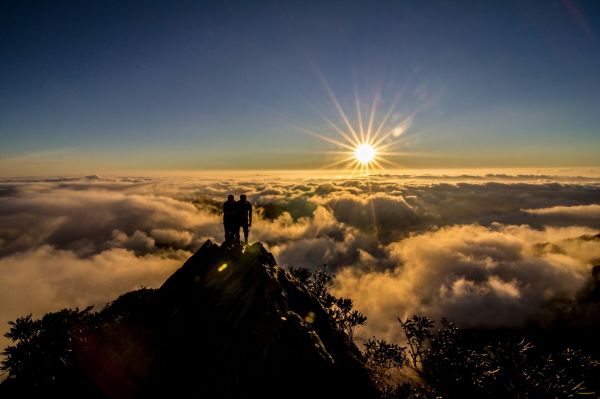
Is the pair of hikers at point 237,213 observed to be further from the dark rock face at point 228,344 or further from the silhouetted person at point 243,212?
the dark rock face at point 228,344

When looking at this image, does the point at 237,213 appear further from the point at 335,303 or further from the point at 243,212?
the point at 335,303

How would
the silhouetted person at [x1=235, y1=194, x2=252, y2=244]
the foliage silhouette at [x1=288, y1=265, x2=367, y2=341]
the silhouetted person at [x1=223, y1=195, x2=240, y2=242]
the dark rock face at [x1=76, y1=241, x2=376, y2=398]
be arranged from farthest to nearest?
the foliage silhouette at [x1=288, y1=265, x2=367, y2=341]
the silhouetted person at [x1=235, y1=194, x2=252, y2=244]
the silhouetted person at [x1=223, y1=195, x2=240, y2=242]
the dark rock face at [x1=76, y1=241, x2=376, y2=398]

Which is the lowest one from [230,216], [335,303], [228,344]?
[335,303]

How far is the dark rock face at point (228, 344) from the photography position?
630 inches

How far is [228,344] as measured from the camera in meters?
17.3

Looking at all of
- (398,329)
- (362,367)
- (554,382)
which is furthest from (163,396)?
(398,329)

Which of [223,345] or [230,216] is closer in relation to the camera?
[223,345]

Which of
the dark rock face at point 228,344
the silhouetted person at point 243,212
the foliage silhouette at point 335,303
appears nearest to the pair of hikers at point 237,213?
the silhouetted person at point 243,212

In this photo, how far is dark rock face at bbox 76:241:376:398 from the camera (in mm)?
15995

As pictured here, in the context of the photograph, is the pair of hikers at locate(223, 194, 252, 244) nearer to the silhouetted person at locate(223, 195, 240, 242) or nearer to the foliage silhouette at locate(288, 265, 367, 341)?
the silhouetted person at locate(223, 195, 240, 242)

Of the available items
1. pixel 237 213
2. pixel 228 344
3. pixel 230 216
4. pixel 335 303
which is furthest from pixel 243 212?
pixel 335 303

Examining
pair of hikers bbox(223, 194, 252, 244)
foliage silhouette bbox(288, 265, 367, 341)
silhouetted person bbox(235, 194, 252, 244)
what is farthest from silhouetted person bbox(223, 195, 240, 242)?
foliage silhouette bbox(288, 265, 367, 341)

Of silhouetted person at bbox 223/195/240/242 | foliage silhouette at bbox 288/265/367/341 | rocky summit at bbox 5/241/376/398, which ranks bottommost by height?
foliage silhouette at bbox 288/265/367/341

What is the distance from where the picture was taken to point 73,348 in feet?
84.2
